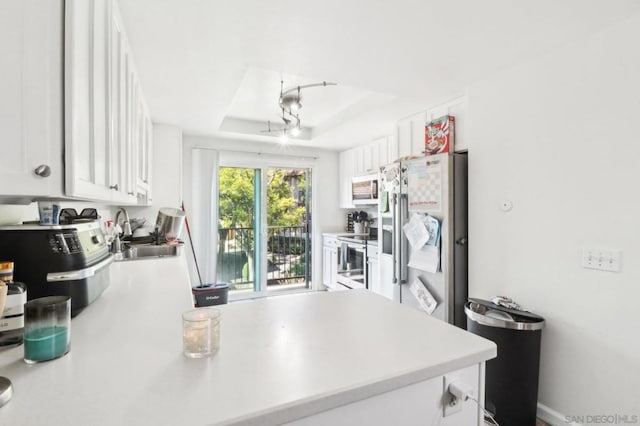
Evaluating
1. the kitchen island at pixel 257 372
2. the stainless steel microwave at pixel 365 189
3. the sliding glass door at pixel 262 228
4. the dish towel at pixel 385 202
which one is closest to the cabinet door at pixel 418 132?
the dish towel at pixel 385 202

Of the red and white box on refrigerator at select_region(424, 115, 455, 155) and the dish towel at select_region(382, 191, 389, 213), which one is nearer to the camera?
the red and white box on refrigerator at select_region(424, 115, 455, 155)

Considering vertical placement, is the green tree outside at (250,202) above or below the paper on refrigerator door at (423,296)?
above

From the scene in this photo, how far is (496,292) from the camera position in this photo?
220 cm

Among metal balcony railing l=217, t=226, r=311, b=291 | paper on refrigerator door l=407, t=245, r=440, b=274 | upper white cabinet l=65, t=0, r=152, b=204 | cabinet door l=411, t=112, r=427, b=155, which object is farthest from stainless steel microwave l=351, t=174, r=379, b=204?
upper white cabinet l=65, t=0, r=152, b=204

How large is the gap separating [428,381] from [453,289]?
182 centimetres

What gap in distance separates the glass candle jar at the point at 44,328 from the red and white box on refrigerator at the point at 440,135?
2662 millimetres

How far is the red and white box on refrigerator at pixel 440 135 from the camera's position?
2.62 meters

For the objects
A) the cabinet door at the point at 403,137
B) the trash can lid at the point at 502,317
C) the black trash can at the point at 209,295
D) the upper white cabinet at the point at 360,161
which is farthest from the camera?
the upper white cabinet at the point at 360,161

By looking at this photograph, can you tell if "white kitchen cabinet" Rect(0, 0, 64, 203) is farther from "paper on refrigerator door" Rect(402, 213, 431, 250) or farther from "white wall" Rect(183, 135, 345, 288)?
"white wall" Rect(183, 135, 345, 288)

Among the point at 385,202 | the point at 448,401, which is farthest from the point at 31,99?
the point at 385,202

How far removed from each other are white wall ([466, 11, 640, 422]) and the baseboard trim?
0.14 feet

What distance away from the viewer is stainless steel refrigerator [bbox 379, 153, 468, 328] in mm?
2395

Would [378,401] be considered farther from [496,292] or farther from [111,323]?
[496,292]

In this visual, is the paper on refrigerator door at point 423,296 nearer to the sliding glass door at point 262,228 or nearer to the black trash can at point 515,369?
the black trash can at point 515,369
